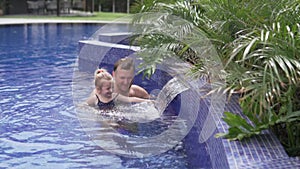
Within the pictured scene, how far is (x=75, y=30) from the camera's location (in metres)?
18.5

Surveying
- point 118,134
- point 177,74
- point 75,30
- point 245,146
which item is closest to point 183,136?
point 118,134

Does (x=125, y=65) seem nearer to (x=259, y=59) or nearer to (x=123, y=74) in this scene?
(x=123, y=74)

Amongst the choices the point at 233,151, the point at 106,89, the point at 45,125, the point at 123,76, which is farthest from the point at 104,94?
the point at 233,151

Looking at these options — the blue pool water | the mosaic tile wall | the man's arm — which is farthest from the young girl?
the mosaic tile wall

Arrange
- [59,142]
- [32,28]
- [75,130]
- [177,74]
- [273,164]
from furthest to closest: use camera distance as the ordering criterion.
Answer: [32,28] → [177,74] → [75,130] → [59,142] → [273,164]

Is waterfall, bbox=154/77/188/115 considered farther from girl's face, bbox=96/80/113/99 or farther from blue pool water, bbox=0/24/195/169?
blue pool water, bbox=0/24/195/169

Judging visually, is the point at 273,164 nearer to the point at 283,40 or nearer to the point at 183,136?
the point at 283,40

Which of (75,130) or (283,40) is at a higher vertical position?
(283,40)

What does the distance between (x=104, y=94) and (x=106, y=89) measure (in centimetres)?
8

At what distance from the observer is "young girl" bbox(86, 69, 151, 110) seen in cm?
516

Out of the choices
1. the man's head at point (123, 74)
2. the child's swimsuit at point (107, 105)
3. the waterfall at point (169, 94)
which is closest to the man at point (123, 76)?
the man's head at point (123, 74)

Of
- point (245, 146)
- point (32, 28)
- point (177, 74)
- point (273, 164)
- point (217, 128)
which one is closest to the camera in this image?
point (273, 164)

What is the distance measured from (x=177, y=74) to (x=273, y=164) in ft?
9.42

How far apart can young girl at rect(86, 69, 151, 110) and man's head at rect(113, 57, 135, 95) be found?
69mm
